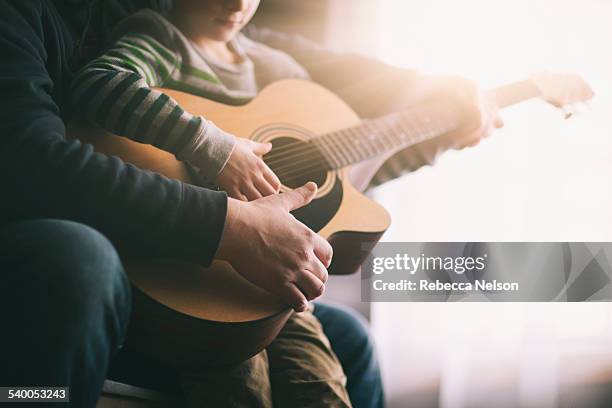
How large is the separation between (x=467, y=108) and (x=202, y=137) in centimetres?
57

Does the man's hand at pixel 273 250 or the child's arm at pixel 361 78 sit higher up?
the child's arm at pixel 361 78

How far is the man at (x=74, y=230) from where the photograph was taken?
58 cm

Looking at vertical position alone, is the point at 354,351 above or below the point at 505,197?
below

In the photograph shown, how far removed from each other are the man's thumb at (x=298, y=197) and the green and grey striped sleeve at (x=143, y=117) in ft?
0.36

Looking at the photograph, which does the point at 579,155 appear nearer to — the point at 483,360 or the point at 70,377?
the point at 483,360

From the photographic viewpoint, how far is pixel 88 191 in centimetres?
69

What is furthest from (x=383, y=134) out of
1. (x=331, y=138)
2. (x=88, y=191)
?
(x=88, y=191)

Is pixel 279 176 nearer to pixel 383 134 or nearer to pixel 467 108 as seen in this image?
pixel 383 134

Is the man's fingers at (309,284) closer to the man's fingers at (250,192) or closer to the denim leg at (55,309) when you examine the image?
the man's fingers at (250,192)

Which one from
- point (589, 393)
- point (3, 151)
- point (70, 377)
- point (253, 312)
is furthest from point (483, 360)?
point (3, 151)

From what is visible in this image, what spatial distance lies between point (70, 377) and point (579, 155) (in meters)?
1.03

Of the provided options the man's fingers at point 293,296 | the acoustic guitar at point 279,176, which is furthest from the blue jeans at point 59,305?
the man's fingers at point 293,296

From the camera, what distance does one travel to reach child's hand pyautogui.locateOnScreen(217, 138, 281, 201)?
851 mm

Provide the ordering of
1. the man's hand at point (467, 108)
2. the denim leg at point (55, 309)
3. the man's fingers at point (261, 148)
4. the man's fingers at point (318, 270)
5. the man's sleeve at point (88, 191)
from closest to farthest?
the denim leg at point (55, 309), the man's sleeve at point (88, 191), the man's fingers at point (318, 270), the man's fingers at point (261, 148), the man's hand at point (467, 108)
